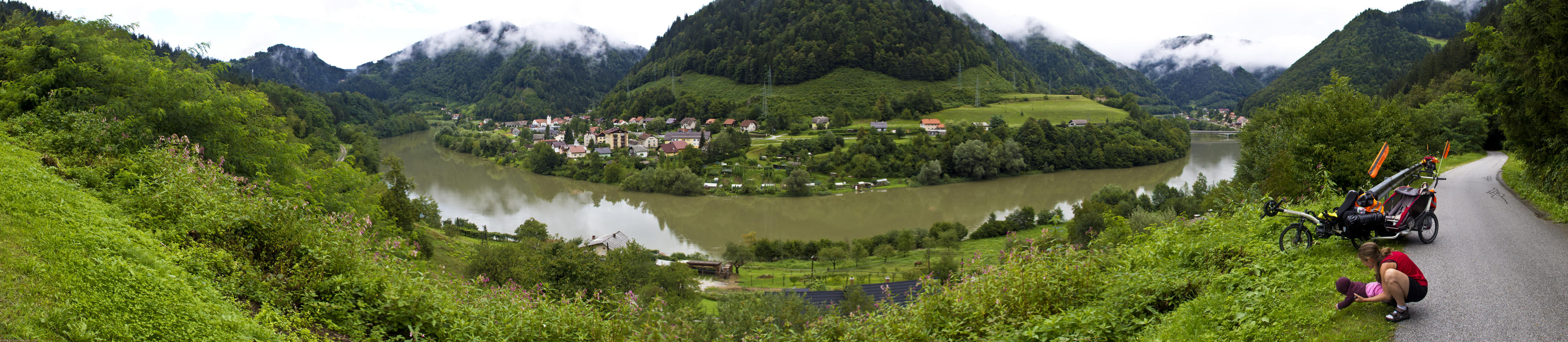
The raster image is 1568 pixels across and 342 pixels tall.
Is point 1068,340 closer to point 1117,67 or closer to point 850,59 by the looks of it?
point 850,59

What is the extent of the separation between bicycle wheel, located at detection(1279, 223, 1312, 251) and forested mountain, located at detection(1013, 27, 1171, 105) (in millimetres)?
111543

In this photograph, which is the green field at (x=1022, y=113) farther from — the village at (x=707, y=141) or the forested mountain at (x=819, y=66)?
the forested mountain at (x=819, y=66)

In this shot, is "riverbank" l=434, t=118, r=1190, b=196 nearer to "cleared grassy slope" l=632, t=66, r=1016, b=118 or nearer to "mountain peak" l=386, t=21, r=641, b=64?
"cleared grassy slope" l=632, t=66, r=1016, b=118

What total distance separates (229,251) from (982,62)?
8402cm

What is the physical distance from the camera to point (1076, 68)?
5039 inches

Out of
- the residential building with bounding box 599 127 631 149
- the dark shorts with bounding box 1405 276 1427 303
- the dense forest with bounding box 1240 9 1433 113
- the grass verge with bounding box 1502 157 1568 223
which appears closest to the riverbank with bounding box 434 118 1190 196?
the residential building with bounding box 599 127 631 149

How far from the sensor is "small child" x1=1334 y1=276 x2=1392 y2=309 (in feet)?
12.3

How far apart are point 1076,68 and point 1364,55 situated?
6190 centimetres

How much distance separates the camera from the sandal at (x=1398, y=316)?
12.0 feet

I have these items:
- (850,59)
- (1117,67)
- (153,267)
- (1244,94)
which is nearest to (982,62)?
(850,59)

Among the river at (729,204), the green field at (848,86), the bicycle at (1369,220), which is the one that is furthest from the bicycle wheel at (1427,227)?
the green field at (848,86)

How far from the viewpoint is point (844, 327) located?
5.28 meters

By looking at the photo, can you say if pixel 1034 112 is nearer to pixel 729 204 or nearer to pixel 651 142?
pixel 651 142

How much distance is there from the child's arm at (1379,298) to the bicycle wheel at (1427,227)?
2.21m
